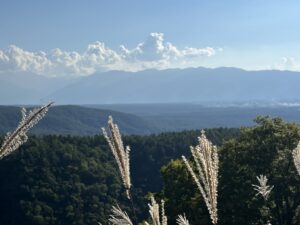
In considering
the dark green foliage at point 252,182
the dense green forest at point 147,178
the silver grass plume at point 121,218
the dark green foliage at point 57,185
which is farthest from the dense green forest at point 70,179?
the silver grass plume at point 121,218

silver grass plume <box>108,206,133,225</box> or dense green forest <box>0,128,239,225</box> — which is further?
dense green forest <box>0,128,239,225</box>

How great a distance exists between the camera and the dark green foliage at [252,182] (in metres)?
33.4

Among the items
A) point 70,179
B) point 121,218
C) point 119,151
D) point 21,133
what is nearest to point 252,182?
point 121,218

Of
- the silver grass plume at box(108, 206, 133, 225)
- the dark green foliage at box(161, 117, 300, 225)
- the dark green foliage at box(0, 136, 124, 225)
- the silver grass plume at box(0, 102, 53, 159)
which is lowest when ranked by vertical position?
the dark green foliage at box(0, 136, 124, 225)

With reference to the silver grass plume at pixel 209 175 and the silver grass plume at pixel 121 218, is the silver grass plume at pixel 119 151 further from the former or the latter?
the silver grass plume at pixel 209 175

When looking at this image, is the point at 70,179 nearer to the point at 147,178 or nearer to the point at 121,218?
the point at 147,178

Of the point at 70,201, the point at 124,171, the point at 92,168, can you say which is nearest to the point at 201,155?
the point at 124,171

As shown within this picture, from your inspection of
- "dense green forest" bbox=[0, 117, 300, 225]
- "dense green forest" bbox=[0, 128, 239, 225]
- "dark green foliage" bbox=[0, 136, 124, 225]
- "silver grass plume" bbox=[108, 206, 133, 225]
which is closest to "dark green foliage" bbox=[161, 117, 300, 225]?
"dense green forest" bbox=[0, 117, 300, 225]

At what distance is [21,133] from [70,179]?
11282 cm

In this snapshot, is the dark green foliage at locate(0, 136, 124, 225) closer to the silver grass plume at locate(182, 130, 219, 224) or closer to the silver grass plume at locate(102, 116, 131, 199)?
the silver grass plume at locate(102, 116, 131, 199)

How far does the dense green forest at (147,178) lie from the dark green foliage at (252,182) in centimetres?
6

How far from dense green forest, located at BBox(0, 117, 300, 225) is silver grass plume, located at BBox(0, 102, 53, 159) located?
25.7 meters

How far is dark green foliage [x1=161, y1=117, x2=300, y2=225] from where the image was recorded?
1315 inches

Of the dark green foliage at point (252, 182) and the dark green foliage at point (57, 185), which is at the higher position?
the dark green foliage at point (252, 182)
